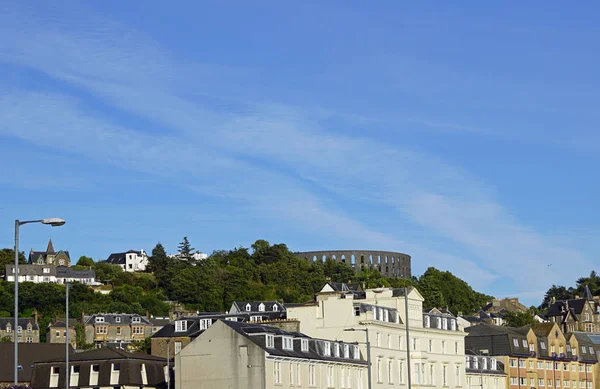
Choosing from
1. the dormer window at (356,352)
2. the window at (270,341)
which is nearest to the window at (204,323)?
the dormer window at (356,352)

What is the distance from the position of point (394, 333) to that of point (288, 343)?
19.8 metres

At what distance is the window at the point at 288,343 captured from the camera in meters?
93.6

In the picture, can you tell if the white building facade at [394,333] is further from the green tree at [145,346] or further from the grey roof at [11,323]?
the grey roof at [11,323]

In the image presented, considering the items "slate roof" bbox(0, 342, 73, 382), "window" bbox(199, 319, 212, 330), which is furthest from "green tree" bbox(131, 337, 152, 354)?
"window" bbox(199, 319, 212, 330)

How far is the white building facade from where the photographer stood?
10681 centimetres

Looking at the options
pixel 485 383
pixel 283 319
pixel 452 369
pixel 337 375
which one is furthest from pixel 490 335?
pixel 337 375

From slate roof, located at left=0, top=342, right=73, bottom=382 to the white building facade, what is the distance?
27962mm

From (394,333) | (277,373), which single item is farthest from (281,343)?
(394,333)

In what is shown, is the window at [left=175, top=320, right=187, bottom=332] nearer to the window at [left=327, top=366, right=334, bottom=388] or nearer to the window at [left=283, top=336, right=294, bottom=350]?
the window at [left=327, top=366, right=334, bottom=388]

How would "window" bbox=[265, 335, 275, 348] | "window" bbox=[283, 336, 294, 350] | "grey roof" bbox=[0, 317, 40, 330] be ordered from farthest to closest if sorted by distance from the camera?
"grey roof" bbox=[0, 317, 40, 330] < "window" bbox=[283, 336, 294, 350] < "window" bbox=[265, 335, 275, 348]

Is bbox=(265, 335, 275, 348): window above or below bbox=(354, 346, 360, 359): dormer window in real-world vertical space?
above

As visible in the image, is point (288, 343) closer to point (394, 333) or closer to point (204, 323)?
point (394, 333)

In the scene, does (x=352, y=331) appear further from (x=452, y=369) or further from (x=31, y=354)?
(x=31, y=354)

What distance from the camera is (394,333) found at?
111 metres
